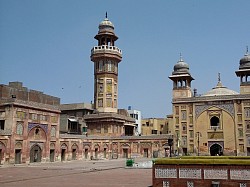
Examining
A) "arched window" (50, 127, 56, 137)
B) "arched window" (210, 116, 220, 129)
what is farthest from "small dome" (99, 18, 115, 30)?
"arched window" (210, 116, 220, 129)

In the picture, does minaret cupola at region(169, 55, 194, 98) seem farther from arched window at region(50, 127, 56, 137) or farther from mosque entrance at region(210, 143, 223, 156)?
arched window at region(50, 127, 56, 137)

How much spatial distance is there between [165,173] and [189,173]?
3.43 ft

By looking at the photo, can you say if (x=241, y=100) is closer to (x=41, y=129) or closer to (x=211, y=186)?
(x=41, y=129)

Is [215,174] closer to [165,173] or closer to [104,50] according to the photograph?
[165,173]

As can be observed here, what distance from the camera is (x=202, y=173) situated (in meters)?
13.5

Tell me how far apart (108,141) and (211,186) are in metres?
35.3

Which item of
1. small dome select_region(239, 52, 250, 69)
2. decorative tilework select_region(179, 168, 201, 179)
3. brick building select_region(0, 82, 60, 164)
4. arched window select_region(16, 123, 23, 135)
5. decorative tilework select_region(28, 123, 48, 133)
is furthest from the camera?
small dome select_region(239, 52, 250, 69)

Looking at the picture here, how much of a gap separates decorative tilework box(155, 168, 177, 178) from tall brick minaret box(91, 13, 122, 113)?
36.2 meters

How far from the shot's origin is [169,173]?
45.6 ft

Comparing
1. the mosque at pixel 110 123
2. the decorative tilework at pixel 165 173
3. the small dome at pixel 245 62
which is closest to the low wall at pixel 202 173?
the decorative tilework at pixel 165 173

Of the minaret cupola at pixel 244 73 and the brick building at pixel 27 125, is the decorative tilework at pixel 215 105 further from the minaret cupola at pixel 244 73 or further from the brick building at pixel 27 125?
the brick building at pixel 27 125

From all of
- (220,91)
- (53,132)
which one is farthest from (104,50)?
(220,91)

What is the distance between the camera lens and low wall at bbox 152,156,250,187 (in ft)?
42.4

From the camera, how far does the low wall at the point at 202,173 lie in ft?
42.4
